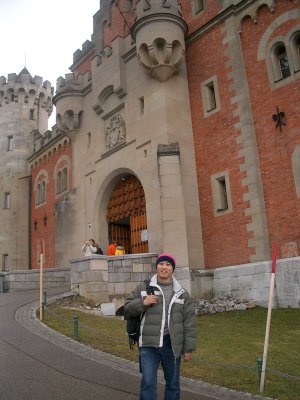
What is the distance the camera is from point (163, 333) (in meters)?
4.60

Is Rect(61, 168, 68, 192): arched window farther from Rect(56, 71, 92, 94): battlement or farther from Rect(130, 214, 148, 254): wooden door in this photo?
Rect(130, 214, 148, 254): wooden door

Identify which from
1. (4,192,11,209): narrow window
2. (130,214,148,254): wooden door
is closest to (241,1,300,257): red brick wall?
(130,214,148,254): wooden door

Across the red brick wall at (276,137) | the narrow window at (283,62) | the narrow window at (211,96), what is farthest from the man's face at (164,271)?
the narrow window at (211,96)

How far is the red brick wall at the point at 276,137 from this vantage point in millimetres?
14227

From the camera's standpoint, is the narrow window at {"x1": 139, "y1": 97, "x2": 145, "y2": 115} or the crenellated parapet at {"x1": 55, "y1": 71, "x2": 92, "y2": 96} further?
the crenellated parapet at {"x1": 55, "y1": 71, "x2": 92, "y2": 96}

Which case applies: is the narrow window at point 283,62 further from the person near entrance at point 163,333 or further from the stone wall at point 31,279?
the stone wall at point 31,279

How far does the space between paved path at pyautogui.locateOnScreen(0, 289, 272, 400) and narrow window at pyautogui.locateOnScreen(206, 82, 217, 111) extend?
454 inches

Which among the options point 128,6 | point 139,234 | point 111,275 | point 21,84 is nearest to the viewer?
point 111,275

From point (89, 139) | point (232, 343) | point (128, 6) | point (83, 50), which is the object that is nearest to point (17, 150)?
point (83, 50)

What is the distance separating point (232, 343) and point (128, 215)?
1186 cm

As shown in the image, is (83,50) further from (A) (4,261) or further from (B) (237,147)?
(A) (4,261)

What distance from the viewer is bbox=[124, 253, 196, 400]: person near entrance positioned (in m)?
4.52

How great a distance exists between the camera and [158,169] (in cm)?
1652

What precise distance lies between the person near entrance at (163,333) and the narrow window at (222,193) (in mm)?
11926
